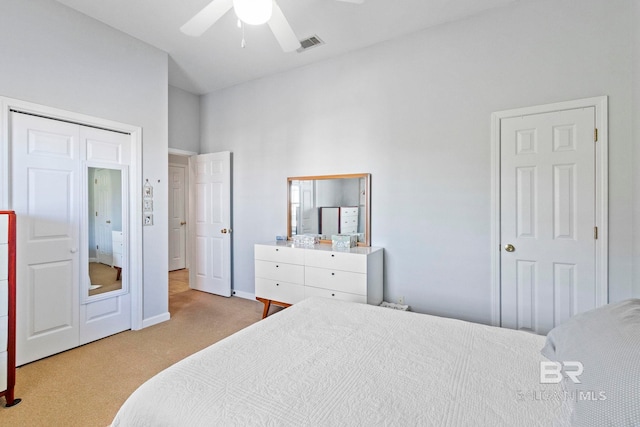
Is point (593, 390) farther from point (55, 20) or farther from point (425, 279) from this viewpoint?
point (55, 20)

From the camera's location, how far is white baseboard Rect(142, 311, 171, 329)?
3.14 m

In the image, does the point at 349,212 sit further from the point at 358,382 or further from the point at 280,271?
the point at 358,382

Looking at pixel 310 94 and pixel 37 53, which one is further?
pixel 310 94

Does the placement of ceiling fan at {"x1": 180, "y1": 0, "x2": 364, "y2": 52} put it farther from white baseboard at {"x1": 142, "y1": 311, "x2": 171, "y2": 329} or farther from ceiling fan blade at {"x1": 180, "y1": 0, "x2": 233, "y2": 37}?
white baseboard at {"x1": 142, "y1": 311, "x2": 171, "y2": 329}

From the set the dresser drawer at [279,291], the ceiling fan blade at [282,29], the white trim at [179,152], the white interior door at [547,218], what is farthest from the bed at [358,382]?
the white trim at [179,152]

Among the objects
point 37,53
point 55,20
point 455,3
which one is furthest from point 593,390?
point 55,20

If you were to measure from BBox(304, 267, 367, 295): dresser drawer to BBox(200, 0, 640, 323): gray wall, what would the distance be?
45 centimetres

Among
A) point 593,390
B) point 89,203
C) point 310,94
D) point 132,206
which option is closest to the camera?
point 593,390

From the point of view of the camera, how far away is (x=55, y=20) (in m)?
2.50

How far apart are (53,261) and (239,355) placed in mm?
2323

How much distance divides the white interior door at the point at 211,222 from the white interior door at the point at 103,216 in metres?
1.45

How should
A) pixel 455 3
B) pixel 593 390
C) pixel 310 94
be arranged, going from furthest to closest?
pixel 310 94, pixel 455 3, pixel 593 390

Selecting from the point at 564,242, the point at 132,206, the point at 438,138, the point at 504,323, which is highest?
the point at 438,138

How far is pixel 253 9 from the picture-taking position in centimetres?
166
